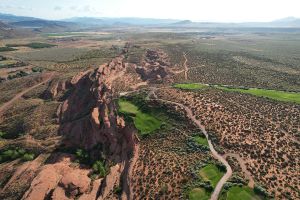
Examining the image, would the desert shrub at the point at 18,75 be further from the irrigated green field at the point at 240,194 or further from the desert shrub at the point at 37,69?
the irrigated green field at the point at 240,194

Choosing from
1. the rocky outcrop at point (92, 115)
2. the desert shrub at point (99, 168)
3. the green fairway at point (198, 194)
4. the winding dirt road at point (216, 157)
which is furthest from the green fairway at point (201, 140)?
the desert shrub at point (99, 168)

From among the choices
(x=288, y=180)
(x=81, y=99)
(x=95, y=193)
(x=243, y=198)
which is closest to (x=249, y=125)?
(x=288, y=180)

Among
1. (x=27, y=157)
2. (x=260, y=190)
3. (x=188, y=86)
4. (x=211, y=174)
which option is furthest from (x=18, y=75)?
(x=260, y=190)

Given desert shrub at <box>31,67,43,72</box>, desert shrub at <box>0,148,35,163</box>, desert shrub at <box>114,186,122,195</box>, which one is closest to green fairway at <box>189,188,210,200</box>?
desert shrub at <box>114,186,122,195</box>

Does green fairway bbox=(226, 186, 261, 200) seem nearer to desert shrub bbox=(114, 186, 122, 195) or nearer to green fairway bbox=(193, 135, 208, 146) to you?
green fairway bbox=(193, 135, 208, 146)

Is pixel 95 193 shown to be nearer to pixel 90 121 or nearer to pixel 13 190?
pixel 13 190

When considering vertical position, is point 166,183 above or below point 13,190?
above

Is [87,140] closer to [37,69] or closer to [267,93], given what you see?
[267,93]
